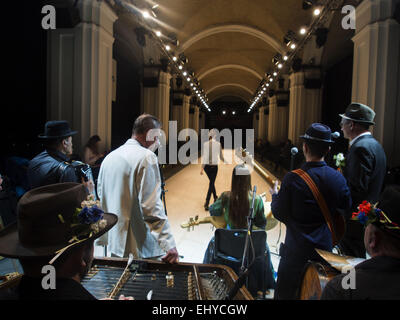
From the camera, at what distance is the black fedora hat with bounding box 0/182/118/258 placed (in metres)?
0.98

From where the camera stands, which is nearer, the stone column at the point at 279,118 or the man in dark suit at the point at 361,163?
the man in dark suit at the point at 361,163

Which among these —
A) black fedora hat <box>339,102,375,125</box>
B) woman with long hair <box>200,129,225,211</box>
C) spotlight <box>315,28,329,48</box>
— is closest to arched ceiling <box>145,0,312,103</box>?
spotlight <box>315,28,329,48</box>

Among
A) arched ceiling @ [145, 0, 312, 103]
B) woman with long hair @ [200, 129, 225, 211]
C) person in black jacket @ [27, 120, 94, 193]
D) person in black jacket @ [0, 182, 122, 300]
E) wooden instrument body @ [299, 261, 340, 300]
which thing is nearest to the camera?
person in black jacket @ [0, 182, 122, 300]

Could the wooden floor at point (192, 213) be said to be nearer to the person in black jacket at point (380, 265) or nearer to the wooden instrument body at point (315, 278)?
the wooden instrument body at point (315, 278)

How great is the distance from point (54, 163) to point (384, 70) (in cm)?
589

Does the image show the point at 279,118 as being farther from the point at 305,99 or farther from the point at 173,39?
the point at 173,39

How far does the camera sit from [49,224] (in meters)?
1.00

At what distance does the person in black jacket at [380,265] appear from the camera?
968 mm

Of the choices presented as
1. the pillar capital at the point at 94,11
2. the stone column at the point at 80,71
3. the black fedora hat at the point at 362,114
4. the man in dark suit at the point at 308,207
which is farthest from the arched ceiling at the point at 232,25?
the man in dark suit at the point at 308,207

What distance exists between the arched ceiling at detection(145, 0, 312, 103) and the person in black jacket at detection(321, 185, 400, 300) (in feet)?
38.3

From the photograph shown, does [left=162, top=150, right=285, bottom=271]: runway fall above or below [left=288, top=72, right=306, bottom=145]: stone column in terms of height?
below

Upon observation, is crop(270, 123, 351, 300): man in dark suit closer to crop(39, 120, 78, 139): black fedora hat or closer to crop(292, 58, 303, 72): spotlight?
crop(39, 120, 78, 139): black fedora hat

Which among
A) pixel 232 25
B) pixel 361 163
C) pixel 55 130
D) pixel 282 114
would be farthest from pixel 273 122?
pixel 55 130

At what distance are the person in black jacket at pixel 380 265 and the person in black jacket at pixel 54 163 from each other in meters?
2.23
